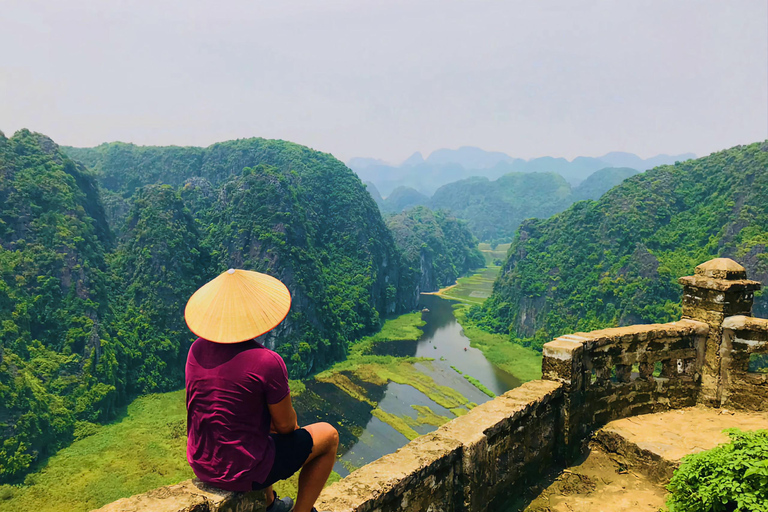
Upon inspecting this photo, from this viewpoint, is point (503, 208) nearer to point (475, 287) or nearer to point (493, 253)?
point (493, 253)

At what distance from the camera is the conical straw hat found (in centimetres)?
262

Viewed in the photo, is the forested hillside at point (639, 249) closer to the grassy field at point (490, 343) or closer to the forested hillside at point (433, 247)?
the grassy field at point (490, 343)

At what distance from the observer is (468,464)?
407 centimetres

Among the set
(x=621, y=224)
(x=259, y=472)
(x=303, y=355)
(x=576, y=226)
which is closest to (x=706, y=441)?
(x=259, y=472)

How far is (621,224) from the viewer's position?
2208 inches

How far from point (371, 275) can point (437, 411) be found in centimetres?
3461

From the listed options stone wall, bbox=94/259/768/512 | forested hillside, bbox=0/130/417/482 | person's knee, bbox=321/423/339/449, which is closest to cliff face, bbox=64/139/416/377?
forested hillside, bbox=0/130/417/482

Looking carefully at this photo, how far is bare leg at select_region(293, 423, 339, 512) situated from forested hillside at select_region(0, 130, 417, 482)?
110 ft

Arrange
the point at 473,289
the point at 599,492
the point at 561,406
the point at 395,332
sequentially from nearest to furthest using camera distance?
the point at 599,492 → the point at 561,406 → the point at 395,332 → the point at 473,289

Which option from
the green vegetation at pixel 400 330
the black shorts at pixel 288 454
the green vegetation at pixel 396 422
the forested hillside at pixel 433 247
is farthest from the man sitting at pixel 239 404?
the forested hillside at pixel 433 247

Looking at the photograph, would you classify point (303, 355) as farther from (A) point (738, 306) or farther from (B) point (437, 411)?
(A) point (738, 306)

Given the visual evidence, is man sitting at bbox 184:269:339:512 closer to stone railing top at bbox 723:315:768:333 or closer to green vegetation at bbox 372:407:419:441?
stone railing top at bbox 723:315:768:333

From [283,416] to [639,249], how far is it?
187 feet

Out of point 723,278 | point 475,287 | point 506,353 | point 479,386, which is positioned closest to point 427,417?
point 479,386
